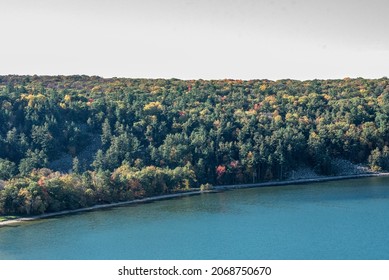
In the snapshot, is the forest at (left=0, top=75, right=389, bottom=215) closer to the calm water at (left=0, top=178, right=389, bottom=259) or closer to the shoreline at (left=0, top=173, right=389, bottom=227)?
the shoreline at (left=0, top=173, right=389, bottom=227)

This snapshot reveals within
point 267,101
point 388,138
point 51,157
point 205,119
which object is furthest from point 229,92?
point 51,157

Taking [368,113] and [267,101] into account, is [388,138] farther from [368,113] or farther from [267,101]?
[267,101]

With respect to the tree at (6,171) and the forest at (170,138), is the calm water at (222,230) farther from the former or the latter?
the tree at (6,171)

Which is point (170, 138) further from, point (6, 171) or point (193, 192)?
point (6, 171)

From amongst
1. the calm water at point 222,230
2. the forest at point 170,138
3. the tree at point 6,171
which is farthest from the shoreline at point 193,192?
the tree at point 6,171

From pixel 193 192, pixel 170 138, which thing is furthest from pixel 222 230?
pixel 170 138
